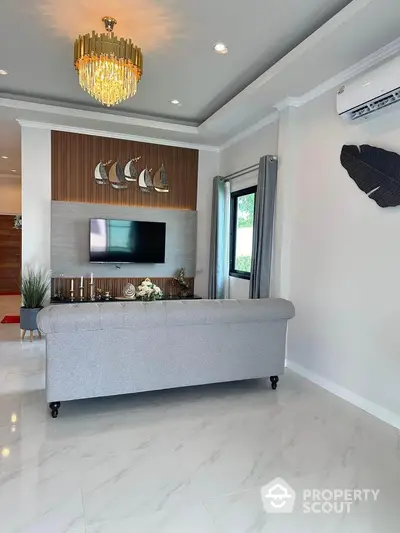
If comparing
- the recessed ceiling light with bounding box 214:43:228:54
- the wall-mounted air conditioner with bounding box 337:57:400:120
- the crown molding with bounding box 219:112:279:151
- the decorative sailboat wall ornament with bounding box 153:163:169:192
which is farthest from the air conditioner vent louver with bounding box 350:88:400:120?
the decorative sailboat wall ornament with bounding box 153:163:169:192

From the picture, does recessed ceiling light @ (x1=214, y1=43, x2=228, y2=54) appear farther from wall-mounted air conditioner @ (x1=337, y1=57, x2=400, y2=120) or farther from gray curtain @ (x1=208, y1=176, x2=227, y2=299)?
gray curtain @ (x1=208, y1=176, x2=227, y2=299)

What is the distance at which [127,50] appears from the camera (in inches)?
116

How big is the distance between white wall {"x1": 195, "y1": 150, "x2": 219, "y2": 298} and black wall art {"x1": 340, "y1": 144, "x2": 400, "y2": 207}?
305 cm

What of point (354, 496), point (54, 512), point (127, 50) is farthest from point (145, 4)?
point (354, 496)

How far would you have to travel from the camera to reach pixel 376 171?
3.20 metres

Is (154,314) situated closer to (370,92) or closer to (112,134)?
(370,92)

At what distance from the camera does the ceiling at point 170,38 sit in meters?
2.89

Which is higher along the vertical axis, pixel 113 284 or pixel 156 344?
pixel 113 284

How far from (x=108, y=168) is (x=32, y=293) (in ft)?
6.82

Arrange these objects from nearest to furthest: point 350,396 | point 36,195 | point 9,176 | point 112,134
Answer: point 350,396, point 36,195, point 112,134, point 9,176

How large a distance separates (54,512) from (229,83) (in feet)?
13.6

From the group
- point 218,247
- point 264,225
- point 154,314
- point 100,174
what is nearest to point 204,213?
point 218,247

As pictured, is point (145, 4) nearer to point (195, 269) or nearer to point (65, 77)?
point (65, 77)

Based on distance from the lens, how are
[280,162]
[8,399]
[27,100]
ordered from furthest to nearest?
[27,100] < [280,162] < [8,399]
